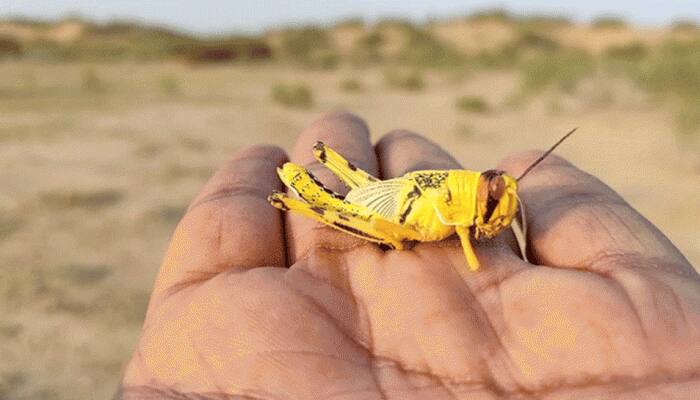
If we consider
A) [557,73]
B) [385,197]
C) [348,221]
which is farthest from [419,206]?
[557,73]

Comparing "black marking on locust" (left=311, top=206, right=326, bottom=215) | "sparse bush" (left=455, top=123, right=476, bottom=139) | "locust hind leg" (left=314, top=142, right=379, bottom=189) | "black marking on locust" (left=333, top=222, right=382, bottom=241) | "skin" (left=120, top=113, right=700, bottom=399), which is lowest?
"sparse bush" (left=455, top=123, right=476, bottom=139)

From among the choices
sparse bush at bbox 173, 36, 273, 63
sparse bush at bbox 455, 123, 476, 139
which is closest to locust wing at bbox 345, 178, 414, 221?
sparse bush at bbox 455, 123, 476, 139

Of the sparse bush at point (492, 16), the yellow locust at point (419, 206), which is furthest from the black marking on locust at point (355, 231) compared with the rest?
the sparse bush at point (492, 16)

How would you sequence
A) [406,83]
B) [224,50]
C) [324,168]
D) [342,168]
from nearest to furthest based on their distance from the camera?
[342,168]
[324,168]
[406,83]
[224,50]

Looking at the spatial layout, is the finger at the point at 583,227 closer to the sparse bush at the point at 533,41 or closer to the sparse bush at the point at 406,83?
the sparse bush at the point at 406,83

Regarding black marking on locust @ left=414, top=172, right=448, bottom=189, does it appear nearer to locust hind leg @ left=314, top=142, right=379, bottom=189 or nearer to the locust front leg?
the locust front leg

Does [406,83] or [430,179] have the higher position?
[430,179]

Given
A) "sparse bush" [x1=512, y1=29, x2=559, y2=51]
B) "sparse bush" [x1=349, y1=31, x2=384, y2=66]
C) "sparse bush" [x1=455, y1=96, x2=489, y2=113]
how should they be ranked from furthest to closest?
"sparse bush" [x1=512, y1=29, x2=559, y2=51]
"sparse bush" [x1=349, y1=31, x2=384, y2=66]
"sparse bush" [x1=455, y1=96, x2=489, y2=113]

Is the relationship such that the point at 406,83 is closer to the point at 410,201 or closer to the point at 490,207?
the point at 410,201

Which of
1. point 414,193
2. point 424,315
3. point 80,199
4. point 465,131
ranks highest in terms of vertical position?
point 414,193
